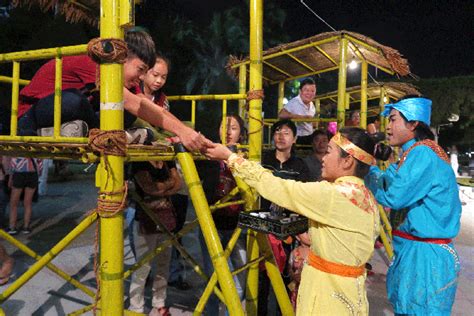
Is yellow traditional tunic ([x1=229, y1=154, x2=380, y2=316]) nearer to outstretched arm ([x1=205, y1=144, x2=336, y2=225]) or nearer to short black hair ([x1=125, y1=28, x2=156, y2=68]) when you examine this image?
outstretched arm ([x1=205, y1=144, x2=336, y2=225])

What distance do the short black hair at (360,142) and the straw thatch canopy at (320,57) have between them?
11.4 ft

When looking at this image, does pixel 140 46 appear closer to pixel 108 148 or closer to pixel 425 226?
pixel 108 148

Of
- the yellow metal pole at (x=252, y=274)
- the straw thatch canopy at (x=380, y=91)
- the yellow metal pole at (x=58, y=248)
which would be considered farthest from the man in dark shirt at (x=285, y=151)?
the straw thatch canopy at (x=380, y=91)

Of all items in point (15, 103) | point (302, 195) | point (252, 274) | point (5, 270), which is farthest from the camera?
point (5, 270)

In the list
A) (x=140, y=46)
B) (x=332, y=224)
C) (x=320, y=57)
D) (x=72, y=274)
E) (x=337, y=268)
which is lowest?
(x=72, y=274)

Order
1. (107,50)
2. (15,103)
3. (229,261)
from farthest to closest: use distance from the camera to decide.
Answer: (229,261) < (15,103) < (107,50)

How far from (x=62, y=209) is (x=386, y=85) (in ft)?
30.5

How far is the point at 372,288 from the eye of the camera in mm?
4695

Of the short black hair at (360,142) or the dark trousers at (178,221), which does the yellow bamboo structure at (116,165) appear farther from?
the dark trousers at (178,221)

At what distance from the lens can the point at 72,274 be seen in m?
4.79

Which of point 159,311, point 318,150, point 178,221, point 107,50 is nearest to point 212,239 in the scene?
point 107,50

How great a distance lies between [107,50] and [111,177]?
1.83ft

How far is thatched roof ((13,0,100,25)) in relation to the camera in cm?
241

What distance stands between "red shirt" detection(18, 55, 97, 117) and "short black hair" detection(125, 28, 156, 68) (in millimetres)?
368
